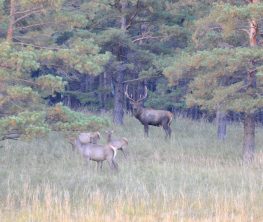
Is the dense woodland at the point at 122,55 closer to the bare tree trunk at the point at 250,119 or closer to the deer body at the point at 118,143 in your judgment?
the bare tree trunk at the point at 250,119

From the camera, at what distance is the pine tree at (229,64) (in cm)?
1545

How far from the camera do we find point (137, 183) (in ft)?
42.5

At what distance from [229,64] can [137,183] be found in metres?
4.26

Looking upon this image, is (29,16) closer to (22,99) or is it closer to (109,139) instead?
(22,99)

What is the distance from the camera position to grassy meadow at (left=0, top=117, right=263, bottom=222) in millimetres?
9891

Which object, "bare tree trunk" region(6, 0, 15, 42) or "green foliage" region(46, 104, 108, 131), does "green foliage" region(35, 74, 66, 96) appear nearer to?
"green foliage" region(46, 104, 108, 131)

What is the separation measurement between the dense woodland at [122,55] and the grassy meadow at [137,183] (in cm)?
116

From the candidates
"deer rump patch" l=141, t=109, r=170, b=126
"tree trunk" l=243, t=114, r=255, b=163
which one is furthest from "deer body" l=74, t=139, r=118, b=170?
"deer rump patch" l=141, t=109, r=170, b=126

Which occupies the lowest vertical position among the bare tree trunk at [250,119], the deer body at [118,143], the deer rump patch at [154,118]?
the deer rump patch at [154,118]

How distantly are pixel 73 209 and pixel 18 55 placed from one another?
2.85 metres

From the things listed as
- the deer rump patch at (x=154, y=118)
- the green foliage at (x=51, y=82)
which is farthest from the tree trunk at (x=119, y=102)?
the green foliage at (x=51, y=82)

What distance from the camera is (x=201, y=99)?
55.1 feet

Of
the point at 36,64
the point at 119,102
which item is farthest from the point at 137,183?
Answer: the point at 119,102

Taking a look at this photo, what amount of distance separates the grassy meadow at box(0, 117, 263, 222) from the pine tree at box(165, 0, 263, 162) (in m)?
1.47
